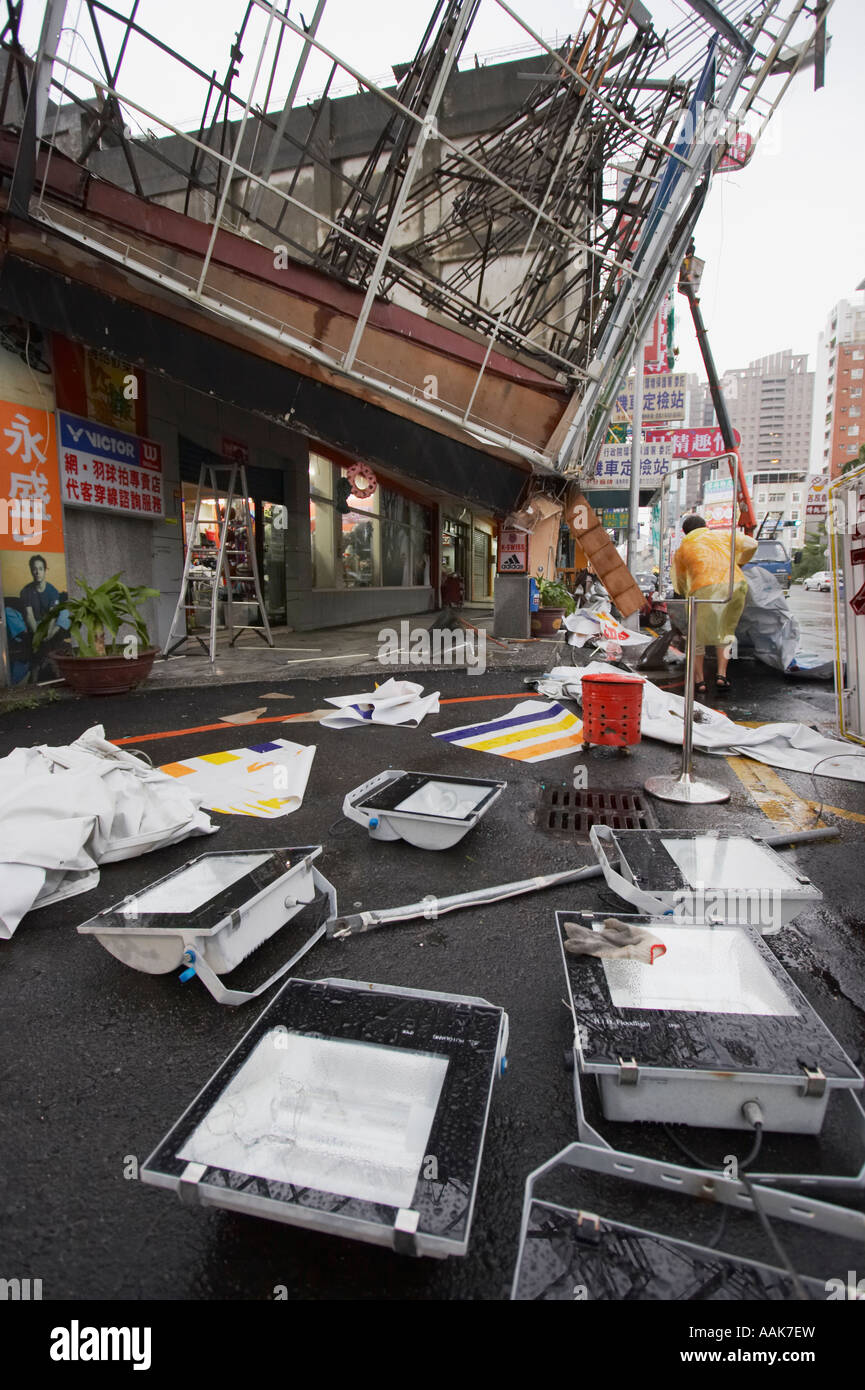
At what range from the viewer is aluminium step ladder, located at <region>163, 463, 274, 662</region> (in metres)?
8.77

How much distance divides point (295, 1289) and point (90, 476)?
8.58m

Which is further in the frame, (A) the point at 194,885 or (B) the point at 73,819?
(B) the point at 73,819

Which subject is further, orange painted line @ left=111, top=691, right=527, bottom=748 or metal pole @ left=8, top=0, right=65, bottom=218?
metal pole @ left=8, top=0, right=65, bottom=218

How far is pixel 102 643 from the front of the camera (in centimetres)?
679

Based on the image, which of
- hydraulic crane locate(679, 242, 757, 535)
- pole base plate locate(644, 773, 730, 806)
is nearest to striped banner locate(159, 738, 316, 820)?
pole base plate locate(644, 773, 730, 806)

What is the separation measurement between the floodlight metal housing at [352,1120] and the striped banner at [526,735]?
10.5ft

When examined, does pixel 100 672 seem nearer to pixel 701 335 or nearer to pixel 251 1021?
pixel 251 1021

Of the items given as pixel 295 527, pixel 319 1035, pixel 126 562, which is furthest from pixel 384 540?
pixel 319 1035

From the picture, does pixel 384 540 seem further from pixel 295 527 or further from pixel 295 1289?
pixel 295 1289

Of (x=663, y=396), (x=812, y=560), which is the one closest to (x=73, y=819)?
(x=663, y=396)

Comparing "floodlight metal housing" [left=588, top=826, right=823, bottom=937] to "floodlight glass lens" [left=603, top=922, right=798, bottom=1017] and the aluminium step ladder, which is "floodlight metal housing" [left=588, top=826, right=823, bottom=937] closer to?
"floodlight glass lens" [left=603, top=922, right=798, bottom=1017]

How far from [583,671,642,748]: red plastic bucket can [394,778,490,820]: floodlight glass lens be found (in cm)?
161

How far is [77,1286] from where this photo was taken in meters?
1.23

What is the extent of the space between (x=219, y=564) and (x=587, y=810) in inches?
265
